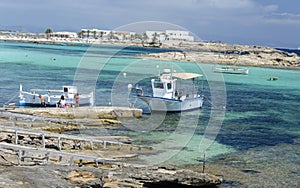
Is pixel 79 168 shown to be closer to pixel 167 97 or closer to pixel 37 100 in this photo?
pixel 37 100

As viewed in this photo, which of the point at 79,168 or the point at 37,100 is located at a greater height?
the point at 37,100

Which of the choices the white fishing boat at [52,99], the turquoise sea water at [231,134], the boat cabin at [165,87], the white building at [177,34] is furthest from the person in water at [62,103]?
the white building at [177,34]

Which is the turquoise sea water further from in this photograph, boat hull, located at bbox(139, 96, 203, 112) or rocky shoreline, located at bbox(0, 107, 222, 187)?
rocky shoreline, located at bbox(0, 107, 222, 187)

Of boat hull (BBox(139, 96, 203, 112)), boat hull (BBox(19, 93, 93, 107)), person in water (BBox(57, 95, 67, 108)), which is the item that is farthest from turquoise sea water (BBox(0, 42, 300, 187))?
person in water (BBox(57, 95, 67, 108))

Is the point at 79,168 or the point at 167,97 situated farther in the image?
the point at 167,97

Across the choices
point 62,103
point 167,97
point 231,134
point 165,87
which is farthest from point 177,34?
point 62,103

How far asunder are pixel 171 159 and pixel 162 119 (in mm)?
14701

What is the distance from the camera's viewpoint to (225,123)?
39.1 m

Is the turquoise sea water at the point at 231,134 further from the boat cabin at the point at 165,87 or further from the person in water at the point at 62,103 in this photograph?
the person in water at the point at 62,103

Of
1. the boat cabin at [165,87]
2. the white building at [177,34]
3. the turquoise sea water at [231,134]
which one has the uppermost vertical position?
the white building at [177,34]

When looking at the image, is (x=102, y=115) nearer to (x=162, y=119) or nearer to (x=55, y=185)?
(x=162, y=119)

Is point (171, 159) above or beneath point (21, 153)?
beneath

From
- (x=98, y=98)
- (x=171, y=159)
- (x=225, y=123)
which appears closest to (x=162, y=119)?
(x=225, y=123)

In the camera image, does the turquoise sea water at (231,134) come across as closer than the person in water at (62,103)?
Yes
